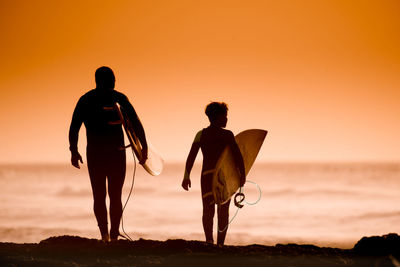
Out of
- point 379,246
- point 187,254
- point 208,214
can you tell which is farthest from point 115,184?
point 379,246

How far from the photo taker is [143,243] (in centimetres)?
783

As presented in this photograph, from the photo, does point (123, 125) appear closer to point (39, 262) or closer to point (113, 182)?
point (113, 182)

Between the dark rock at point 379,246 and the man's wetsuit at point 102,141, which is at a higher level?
the man's wetsuit at point 102,141

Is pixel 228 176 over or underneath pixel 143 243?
over

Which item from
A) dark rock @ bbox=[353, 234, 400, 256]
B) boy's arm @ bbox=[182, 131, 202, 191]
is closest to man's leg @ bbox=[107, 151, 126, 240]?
boy's arm @ bbox=[182, 131, 202, 191]

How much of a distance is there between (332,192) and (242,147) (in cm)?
3971

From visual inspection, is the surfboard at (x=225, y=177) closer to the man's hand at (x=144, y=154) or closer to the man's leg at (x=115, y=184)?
the man's hand at (x=144, y=154)

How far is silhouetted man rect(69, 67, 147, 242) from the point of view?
833cm

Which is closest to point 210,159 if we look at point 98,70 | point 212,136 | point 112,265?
point 212,136

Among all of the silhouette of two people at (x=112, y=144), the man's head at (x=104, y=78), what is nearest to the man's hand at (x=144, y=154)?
the silhouette of two people at (x=112, y=144)

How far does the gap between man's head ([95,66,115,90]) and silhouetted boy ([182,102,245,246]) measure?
1.26 meters

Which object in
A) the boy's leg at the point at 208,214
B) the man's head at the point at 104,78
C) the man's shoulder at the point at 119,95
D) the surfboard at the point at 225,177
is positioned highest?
the man's head at the point at 104,78

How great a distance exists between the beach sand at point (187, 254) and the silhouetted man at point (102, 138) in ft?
2.27

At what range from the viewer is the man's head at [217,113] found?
845 cm
